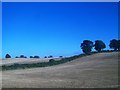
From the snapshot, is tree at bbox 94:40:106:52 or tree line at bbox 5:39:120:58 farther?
tree at bbox 94:40:106:52

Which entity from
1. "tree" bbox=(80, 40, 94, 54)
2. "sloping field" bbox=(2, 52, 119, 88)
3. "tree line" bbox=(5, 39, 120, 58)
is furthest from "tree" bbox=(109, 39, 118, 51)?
"sloping field" bbox=(2, 52, 119, 88)

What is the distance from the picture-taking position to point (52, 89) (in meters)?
24.1

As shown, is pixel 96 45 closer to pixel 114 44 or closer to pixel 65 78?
pixel 114 44

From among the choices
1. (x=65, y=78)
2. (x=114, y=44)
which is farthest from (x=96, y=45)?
(x=65, y=78)

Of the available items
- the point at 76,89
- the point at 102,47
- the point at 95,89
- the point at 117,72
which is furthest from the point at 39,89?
the point at 102,47

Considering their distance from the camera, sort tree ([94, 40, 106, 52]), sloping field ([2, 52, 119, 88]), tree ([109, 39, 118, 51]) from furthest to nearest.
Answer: tree ([94, 40, 106, 52]), tree ([109, 39, 118, 51]), sloping field ([2, 52, 119, 88])

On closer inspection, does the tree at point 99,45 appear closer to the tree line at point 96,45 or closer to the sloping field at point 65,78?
the tree line at point 96,45

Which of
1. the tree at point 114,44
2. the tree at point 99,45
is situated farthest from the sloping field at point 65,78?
the tree at point 99,45

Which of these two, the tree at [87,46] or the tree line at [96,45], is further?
the tree at [87,46]

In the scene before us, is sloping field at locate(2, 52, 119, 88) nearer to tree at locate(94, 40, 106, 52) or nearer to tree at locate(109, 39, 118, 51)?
tree at locate(109, 39, 118, 51)

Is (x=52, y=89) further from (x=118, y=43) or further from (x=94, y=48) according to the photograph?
(x=94, y=48)

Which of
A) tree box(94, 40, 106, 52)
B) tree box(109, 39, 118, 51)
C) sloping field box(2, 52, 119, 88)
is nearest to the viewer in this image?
sloping field box(2, 52, 119, 88)

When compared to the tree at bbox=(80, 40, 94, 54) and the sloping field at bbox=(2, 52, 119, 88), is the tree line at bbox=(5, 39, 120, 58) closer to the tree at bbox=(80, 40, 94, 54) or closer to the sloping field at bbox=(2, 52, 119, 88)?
the tree at bbox=(80, 40, 94, 54)

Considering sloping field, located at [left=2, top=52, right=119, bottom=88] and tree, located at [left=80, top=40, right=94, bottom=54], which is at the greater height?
tree, located at [left=80, top=40, right=94, bottom=54]
